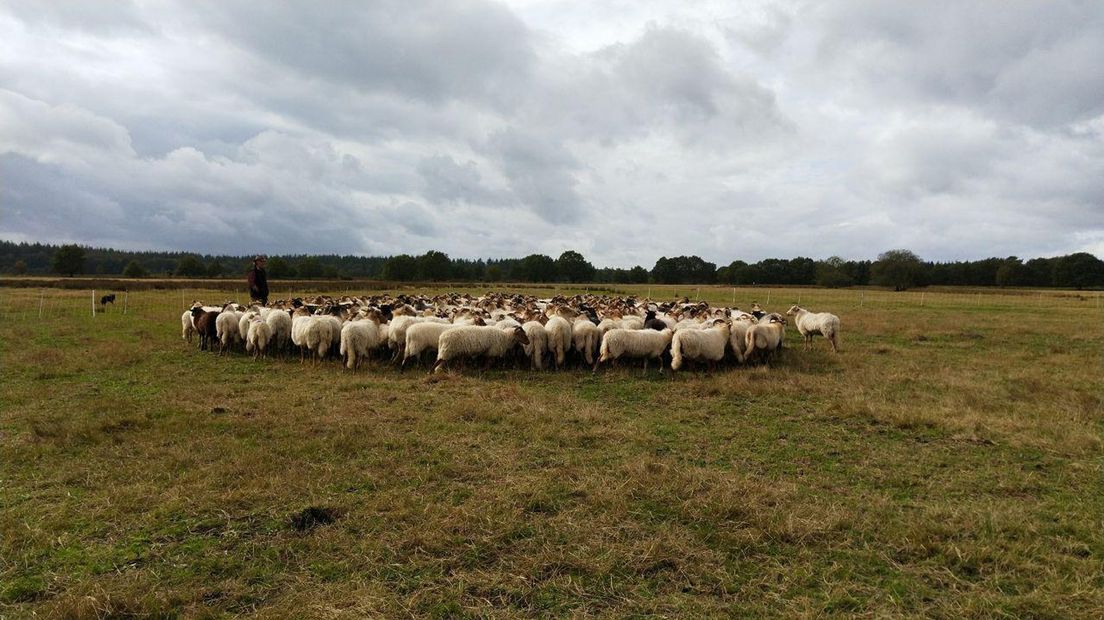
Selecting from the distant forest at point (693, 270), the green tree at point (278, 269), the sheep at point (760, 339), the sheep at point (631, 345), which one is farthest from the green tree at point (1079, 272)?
the green tree at point (278, 269)

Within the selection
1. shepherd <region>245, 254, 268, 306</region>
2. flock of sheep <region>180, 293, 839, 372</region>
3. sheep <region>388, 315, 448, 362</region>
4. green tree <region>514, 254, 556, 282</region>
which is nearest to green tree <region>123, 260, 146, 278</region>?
green tree <region>514, 254, 556, 282</region>

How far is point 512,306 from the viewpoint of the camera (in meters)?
20.0

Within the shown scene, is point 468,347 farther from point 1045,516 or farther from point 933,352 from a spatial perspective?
point 933,352

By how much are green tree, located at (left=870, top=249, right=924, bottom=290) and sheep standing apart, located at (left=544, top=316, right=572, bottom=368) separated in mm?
84632

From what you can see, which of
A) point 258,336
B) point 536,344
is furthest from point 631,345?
point 258,336

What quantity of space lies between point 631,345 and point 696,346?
1.53m

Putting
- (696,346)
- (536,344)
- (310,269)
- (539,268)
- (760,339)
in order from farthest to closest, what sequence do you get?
(539,268), (310,269), (760,339), (536,344), (696,346)

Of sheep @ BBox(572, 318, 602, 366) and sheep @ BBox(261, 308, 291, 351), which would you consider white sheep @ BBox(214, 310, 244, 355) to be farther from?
sheep @ BBox(572, 318, 602, 366)

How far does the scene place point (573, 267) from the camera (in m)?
113


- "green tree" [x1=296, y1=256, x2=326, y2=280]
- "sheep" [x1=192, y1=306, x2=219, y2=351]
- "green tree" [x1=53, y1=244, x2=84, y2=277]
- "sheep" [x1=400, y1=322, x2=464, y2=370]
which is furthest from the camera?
"green tree" [x1=296, y1=256, x2=326, y2=280]

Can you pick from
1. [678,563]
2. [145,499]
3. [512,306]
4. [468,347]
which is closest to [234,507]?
[145,499]

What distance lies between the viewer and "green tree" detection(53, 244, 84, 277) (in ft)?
270

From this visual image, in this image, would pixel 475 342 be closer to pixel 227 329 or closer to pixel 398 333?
pixel 398 333

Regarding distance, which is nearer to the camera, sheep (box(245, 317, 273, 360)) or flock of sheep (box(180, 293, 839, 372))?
flock of sheep (box(180, 293, 839, 372))
